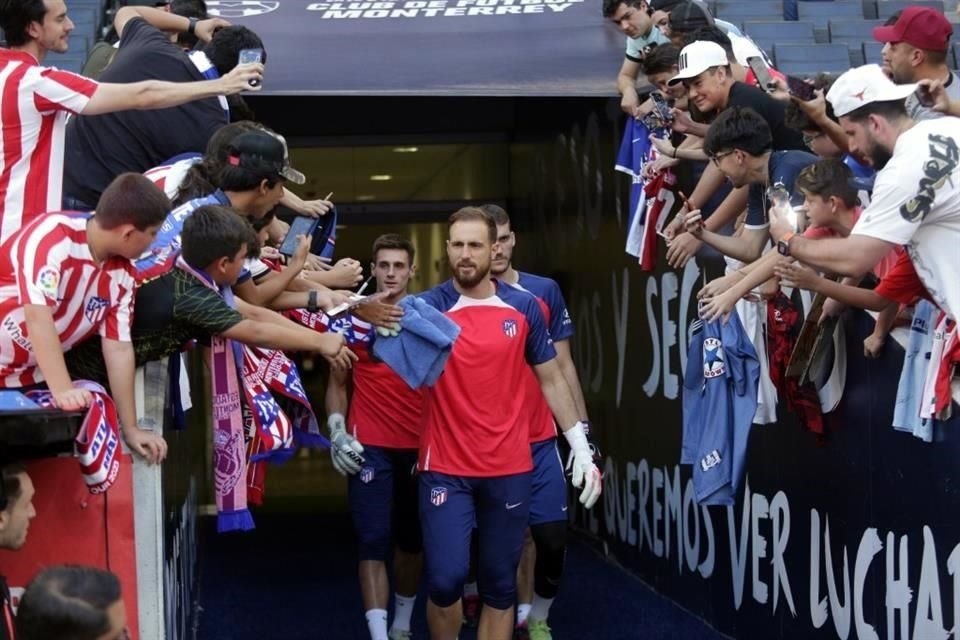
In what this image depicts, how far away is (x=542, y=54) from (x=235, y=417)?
3.91 m

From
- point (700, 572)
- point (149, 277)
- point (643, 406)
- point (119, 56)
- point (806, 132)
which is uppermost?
point (119, 56)

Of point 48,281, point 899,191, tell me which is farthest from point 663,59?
point 48,281

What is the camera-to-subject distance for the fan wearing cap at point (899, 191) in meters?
5.26

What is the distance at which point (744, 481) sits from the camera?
7996mm

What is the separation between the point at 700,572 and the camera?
28.8 feet

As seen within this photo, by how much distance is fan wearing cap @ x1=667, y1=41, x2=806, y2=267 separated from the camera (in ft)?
22.9

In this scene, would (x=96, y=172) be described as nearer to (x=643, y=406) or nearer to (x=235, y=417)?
(x=235, y=417)

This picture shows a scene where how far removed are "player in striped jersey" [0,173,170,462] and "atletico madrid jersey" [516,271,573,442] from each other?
9.09 feet

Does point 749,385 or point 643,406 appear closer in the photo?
point 749,385

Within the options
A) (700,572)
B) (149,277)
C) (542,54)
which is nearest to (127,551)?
(149,277)

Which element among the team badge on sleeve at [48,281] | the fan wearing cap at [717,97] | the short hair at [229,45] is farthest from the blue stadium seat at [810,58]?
the team badge on sleeve at [48,281]

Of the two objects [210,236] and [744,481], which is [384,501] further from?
[210,236]

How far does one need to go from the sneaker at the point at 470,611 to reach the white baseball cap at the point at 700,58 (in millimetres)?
3402

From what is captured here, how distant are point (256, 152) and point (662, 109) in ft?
7.16
